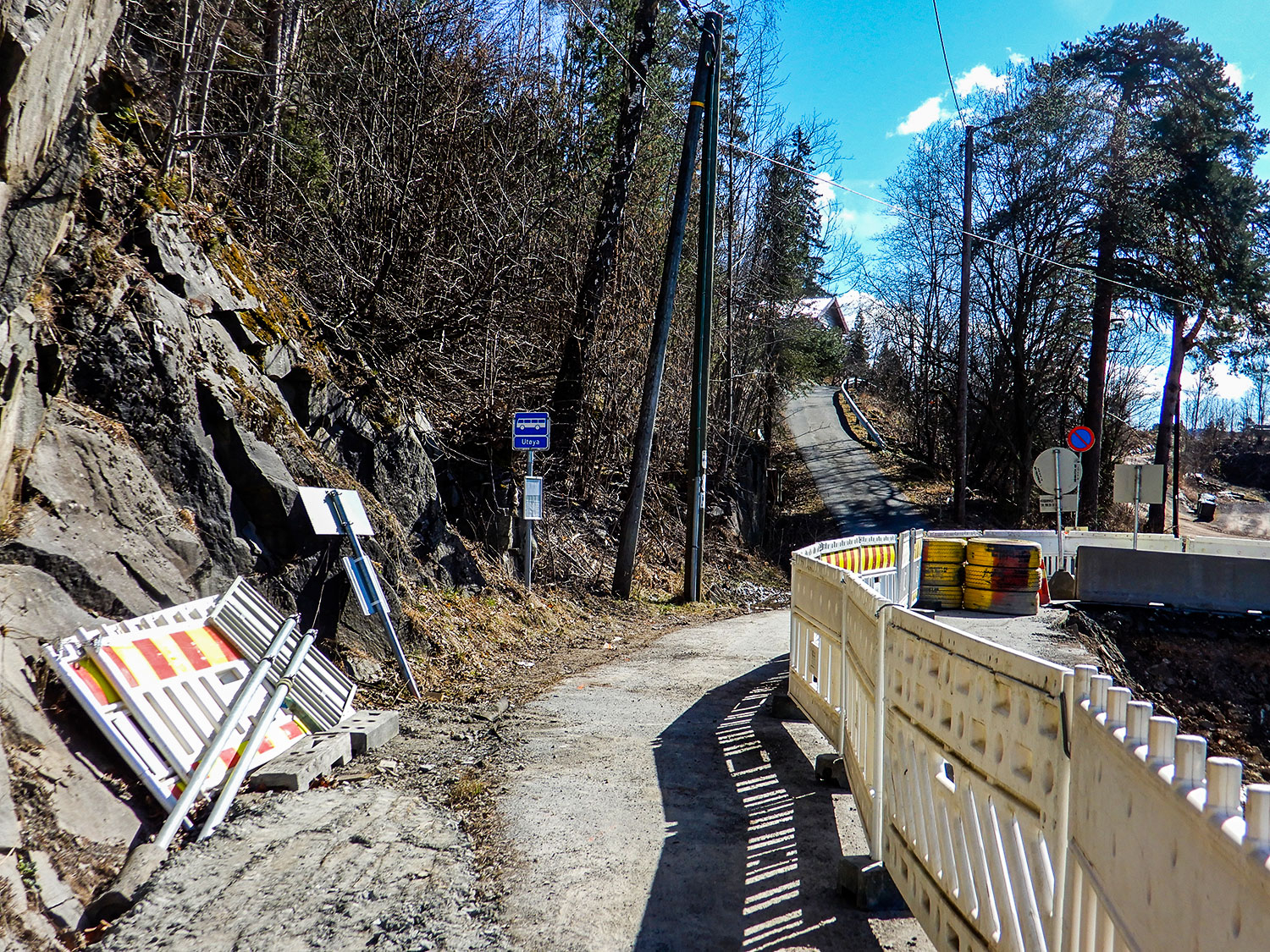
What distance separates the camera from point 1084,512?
31188mm

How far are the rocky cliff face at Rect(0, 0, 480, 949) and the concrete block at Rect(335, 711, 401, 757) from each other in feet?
4.48

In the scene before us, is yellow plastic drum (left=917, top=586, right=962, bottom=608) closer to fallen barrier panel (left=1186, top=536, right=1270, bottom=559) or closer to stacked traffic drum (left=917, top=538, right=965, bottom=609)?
stacked traffic drum (left=917, top=538, right=965, bottom=609)

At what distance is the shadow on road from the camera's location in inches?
154

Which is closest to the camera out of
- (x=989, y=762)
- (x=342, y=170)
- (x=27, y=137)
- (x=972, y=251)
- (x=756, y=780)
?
(x=989, y=762)

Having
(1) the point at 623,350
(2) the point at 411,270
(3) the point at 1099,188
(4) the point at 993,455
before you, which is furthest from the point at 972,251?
(2) the point at 411,270

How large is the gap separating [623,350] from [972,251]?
1772cm

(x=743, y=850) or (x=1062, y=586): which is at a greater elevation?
(x=743, y=850)

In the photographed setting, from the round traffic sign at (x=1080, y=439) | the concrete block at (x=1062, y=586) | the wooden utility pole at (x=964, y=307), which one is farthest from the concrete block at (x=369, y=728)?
the wooden utility pole at (x=964, y=307)

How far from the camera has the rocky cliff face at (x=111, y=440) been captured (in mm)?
4199

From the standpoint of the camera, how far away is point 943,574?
16219 mm

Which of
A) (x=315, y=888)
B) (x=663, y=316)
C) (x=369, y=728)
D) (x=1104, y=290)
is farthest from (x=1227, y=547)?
(x=315, y=888)

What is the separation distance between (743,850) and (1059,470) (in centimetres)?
1567

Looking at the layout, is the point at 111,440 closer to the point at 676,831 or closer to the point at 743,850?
the point at 676,831

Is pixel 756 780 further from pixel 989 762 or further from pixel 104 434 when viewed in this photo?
pixel 104 434
